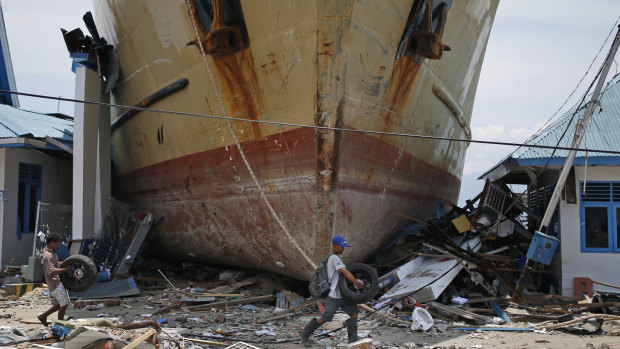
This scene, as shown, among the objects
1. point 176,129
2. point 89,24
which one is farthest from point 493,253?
point 89,24

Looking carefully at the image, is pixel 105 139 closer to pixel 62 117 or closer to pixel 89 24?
pixel 89 24

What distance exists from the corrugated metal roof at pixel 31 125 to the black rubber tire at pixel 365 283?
7.30m

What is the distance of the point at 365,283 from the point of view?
5312 millimetres

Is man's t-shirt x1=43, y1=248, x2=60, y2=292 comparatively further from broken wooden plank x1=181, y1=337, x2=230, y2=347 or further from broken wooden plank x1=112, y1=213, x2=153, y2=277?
broken wooden plank x1=112, y1=213, x2=153, y2=277

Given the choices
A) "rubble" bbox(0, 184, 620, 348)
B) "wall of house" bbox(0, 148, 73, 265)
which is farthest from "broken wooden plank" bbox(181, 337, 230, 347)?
"wall of house" bbox(0, 148, 73, 265)

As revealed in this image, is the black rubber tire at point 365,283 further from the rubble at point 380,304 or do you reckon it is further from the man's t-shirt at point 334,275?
the rubble at point 380,304

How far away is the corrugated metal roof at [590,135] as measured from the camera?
328 inches

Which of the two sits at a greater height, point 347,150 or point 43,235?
point 347,150

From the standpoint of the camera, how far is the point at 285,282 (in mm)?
8023

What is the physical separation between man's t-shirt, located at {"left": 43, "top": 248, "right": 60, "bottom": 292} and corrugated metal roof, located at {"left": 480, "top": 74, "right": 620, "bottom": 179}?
6.58 m

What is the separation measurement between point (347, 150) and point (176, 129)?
289 cm

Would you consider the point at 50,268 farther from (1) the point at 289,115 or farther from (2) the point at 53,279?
(1) the point at 289,115

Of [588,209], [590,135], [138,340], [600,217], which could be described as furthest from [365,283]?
[590,135]

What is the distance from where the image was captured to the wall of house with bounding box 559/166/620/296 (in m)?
8.20
